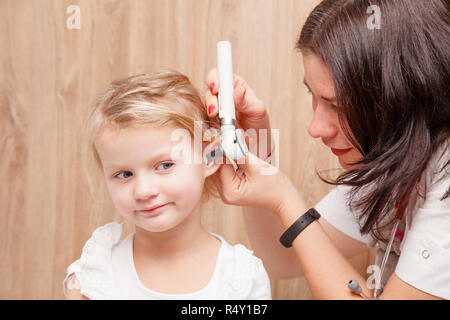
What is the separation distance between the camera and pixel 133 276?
3.28 ft

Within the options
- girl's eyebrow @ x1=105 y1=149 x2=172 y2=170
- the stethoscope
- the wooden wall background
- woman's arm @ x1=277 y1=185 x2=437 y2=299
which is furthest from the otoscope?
the wooden wall background

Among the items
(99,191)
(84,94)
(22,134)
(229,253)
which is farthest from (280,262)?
(22,134)

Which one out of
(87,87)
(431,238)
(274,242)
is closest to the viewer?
(431,238)

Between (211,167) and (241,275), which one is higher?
(211,167)

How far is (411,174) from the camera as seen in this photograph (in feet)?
3.01

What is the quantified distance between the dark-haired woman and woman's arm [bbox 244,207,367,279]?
22 centimetres

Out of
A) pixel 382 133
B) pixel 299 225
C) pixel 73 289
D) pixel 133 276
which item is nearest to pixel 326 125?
pixel 382 133

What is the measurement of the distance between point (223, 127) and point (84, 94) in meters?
0.78

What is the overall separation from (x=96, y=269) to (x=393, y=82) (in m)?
0.70

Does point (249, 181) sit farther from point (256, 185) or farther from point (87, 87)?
point (87, 87)

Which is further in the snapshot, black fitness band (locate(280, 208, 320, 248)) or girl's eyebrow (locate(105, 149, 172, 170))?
black fitness band (locate(280, 208, 320, 248))

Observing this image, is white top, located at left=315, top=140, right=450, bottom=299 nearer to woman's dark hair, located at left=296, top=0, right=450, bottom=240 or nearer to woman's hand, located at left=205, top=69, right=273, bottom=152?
woman's dark hair, located at left=296, top=0, right=450, bottom=240

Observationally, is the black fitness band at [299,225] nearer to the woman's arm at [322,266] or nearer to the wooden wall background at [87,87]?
the woman's arm at [322,266]

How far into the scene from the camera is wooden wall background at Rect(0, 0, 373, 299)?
149 centimetres
